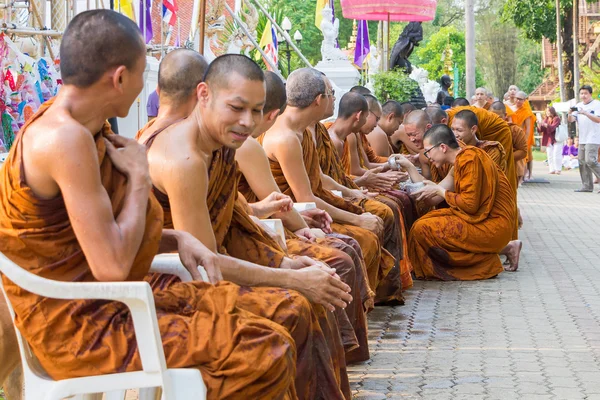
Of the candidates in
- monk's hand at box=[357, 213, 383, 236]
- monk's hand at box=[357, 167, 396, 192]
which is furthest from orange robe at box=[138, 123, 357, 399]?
monk's hand at box=[357, 167, 396, 192]

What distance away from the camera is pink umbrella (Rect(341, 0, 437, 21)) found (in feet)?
57.8

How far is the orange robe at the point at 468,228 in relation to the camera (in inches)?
362

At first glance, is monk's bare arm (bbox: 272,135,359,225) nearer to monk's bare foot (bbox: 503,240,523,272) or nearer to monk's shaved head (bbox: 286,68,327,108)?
monk's shaved head (bbox: 286,68,327,108)

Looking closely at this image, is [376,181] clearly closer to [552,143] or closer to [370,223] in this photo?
[370,223]

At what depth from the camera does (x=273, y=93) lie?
17.9ft

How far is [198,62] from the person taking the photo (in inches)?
191

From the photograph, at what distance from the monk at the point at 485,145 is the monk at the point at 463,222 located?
39 centimetres

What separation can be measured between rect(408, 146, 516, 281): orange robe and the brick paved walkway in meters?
0.21

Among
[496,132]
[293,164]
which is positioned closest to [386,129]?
[496,132]

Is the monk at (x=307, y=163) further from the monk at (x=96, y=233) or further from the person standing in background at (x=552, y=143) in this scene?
the person standing in background at (x=552, y=143)

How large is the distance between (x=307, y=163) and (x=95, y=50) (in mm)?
3785

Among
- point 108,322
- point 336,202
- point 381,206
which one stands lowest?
point 381,206

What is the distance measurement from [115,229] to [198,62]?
6.87 ft

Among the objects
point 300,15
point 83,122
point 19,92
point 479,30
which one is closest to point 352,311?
point 19,92
